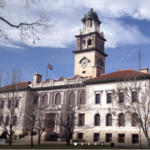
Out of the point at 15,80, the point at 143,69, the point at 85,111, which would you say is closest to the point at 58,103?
the point at 85,111

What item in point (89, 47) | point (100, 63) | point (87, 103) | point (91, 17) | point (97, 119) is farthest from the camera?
point (91, 17)

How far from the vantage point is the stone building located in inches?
1469

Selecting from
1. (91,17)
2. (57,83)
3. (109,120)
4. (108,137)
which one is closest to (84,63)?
(57,83)

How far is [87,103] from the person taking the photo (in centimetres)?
4200

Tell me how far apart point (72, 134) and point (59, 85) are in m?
10.2

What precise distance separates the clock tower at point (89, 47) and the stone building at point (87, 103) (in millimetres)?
467

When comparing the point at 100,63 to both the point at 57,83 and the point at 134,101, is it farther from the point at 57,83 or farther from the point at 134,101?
the point at 134,101

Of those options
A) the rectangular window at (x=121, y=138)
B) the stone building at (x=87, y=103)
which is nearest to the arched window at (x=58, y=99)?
the stone building at (x=87, y=103)

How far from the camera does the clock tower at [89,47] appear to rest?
182ft

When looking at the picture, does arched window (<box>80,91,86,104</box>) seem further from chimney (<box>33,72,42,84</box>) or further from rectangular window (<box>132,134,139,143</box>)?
chimney (<box>33,72,42,84</box>)

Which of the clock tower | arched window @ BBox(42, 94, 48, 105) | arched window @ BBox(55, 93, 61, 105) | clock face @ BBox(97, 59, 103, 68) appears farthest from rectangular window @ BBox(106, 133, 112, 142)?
clock face @ BBox(97, 59, 103, 68)

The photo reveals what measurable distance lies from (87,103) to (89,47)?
1918cm

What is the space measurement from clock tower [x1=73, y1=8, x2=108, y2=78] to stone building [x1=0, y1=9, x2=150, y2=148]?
467 mm

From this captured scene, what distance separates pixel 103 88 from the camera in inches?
1604
